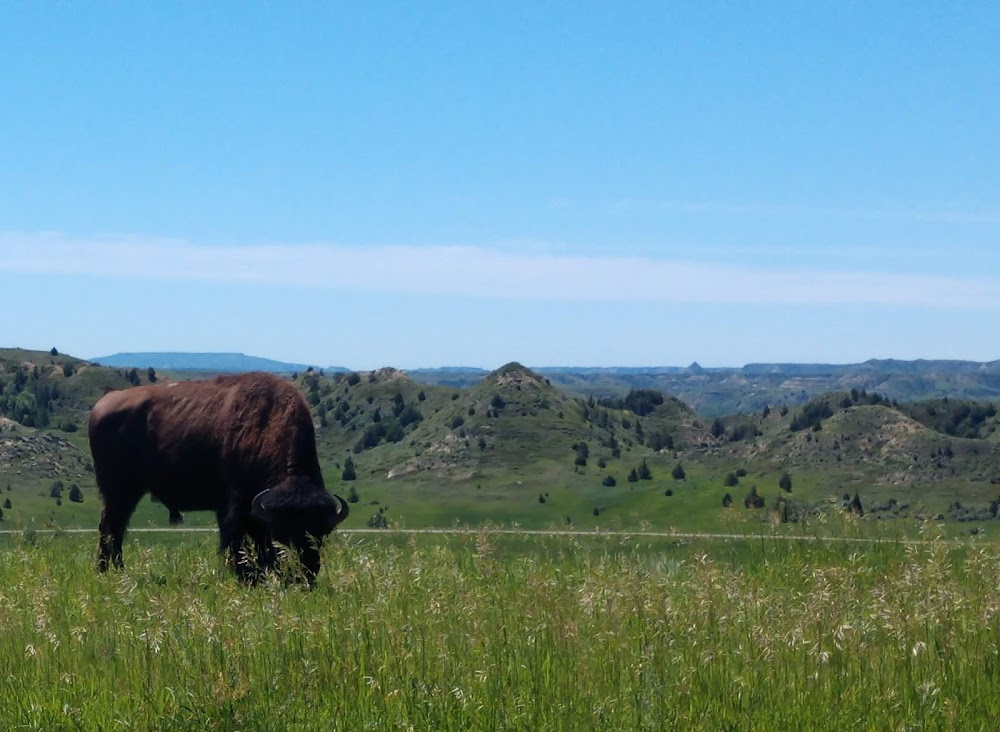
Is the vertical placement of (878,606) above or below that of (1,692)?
above

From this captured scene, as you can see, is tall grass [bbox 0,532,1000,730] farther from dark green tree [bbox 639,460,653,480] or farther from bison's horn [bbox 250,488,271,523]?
dark green tree [bbox 639,460,653,480]

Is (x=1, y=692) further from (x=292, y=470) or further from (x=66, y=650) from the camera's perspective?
(x=292, y=470)

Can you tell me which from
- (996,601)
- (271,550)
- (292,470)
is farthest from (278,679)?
(292,470)

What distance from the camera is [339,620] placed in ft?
29.4

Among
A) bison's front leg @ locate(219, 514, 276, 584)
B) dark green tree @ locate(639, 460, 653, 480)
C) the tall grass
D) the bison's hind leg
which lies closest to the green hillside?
dark green tree @ locate(639, 460, 653, 480)

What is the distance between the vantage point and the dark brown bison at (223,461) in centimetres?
1565

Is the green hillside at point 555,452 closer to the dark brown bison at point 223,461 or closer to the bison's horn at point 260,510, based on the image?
the dark brown bison at point 223,461

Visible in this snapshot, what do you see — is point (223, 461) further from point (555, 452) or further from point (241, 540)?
point (555, 452)

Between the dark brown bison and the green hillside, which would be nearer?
the dark brown bison

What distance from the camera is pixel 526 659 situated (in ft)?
28.4

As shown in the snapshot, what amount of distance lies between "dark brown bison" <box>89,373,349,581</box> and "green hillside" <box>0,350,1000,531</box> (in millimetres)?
43885

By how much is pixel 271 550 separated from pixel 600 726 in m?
9.06

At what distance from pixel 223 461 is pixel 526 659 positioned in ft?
34.0

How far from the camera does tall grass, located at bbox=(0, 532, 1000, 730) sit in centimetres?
761
